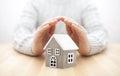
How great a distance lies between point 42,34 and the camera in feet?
3.36

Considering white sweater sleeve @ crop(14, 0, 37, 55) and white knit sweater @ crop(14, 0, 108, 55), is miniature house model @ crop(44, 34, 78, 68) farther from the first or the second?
white knit sweater @ crop(14, 0, 108, 55)

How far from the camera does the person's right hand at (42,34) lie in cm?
99

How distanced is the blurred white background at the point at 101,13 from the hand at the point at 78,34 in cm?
97

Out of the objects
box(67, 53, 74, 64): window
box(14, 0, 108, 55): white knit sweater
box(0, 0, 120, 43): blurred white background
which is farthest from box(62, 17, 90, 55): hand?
box(0, 0, 120, 43): blurred white background

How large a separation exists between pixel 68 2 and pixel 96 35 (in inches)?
15.3

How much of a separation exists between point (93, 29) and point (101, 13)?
630 mm

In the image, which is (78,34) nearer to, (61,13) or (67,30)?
(67,30)

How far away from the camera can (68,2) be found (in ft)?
5.17

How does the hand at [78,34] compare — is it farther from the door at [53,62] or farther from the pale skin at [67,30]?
the door at [53,62]

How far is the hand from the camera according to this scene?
1.00 meters

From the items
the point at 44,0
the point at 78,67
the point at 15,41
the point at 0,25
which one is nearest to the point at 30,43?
the point at 15,41

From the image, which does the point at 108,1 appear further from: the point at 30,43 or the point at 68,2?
the point at 30,43

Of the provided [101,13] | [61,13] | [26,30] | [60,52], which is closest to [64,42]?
[60,52]

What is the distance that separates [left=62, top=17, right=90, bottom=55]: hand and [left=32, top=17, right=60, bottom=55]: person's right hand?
0.20 ft
